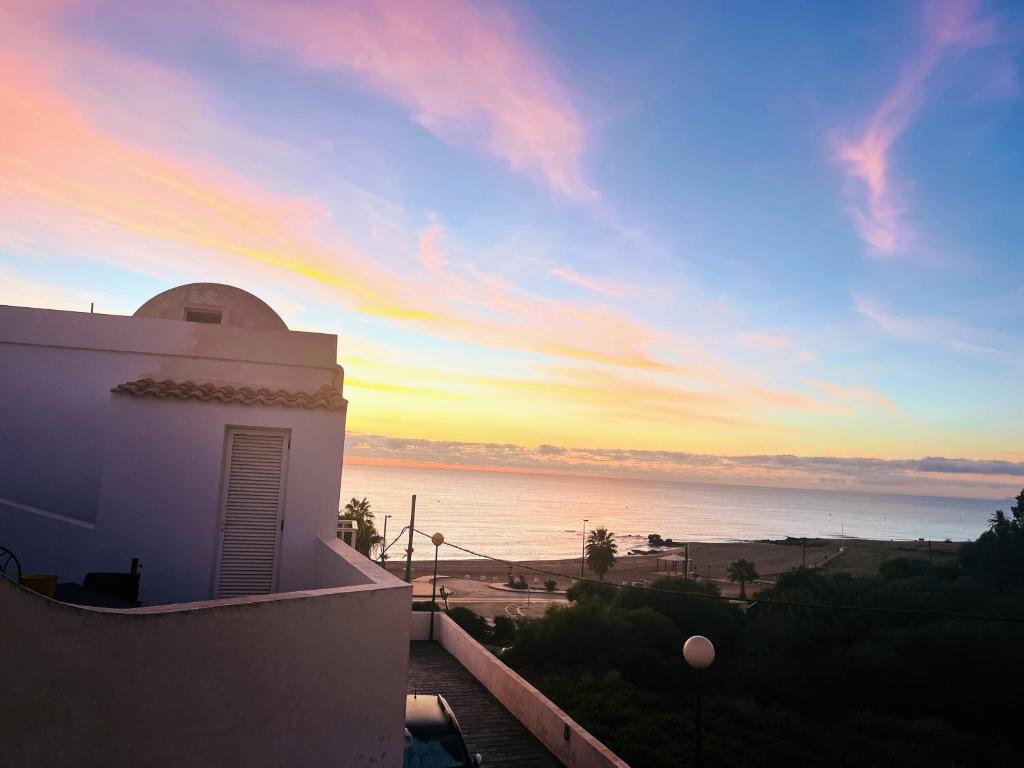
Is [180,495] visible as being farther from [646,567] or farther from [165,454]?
[646,567]

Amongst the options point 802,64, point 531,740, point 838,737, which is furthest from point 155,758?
point 838,737

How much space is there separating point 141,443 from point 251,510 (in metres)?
1.47

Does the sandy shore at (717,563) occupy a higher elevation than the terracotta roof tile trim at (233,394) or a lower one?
lower

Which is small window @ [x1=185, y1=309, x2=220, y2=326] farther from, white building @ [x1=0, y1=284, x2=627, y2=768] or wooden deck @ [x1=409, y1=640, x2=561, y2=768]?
wooden deck @ [x1=409, y1=640, x2=561, y2=768]

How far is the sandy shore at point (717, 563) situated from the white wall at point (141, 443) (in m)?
46.1

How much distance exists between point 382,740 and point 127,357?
7.24 metres

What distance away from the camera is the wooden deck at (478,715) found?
32.0 feet

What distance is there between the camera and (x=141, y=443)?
733 centimetres

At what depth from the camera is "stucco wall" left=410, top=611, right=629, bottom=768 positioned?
903 cm

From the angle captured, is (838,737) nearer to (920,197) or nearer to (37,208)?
(920,197)

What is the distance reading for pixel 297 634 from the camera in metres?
4.62

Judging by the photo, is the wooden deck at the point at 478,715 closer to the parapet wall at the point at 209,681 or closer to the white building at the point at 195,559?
the white building at the point at 195,559

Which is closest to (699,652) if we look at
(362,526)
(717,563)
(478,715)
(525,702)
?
(525,702)

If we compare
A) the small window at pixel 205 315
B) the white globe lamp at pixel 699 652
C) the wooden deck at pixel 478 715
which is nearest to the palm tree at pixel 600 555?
the wooden deck at pixel 478 715
